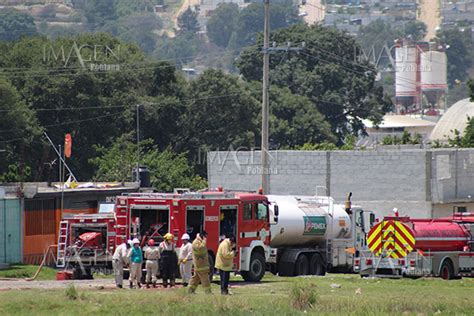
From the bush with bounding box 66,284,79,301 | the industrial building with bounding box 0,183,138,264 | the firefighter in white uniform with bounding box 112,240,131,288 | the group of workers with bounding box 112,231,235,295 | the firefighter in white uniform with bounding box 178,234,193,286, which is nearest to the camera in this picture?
the bush with bounding box 66,284,79,301

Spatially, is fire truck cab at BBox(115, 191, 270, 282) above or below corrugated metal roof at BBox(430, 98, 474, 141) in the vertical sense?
below

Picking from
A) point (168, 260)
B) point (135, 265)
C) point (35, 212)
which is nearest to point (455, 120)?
point (35, 212)

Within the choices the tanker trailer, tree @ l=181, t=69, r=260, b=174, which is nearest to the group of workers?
the tanker trailer

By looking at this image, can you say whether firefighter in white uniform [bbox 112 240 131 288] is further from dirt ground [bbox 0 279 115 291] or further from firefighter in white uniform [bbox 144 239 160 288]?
firefighter in white uniform [bbox 144 239 160 288]

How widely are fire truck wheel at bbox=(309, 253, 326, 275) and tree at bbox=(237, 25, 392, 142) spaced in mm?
95038

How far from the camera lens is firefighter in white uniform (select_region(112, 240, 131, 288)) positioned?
128 ft

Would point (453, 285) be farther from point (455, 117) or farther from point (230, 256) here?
point (455, 117)

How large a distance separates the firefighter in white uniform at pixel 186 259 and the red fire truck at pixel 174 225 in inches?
43.7

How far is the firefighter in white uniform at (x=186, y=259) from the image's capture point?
38.7 m

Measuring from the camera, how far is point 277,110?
130m

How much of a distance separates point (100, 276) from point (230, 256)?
11489 millimetres

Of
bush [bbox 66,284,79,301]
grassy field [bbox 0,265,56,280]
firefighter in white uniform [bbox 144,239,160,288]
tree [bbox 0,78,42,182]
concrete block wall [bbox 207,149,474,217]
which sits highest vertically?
tree [bbox 0,78,42,182]

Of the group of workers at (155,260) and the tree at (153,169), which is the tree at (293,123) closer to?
the tree at (153,169)

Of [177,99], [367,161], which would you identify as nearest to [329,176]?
[367,161]
